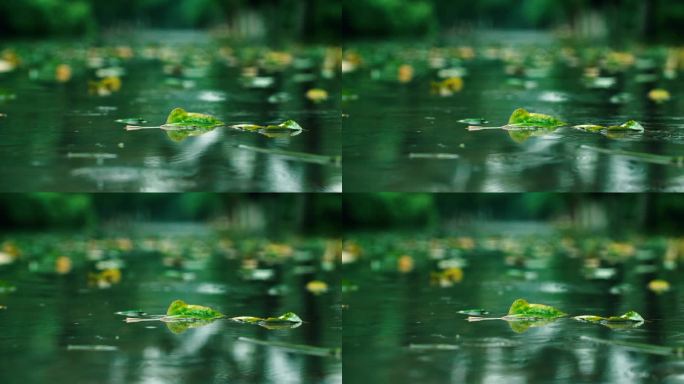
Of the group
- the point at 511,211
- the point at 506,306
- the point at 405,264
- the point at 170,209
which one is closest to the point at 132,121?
the point at 170,209

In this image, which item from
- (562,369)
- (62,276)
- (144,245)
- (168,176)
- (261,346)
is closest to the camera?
(562,369)

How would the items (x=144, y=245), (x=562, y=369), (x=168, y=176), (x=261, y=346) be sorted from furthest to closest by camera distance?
(x=144, y=245)
(x=168, y=176)
(x=261, y=346)
(x=562, y=369)

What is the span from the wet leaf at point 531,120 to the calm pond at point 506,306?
49cm

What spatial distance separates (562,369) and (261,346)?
2.63 feet

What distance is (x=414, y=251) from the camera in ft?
13.9

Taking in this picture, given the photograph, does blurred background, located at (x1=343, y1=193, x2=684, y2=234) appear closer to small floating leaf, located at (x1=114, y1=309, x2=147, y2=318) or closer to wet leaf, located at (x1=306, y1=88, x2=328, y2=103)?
wet leaf, located at (x1=306, y1=88, x2=328, y2=103)

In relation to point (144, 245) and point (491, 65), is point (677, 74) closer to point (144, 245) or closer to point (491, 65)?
point (491, 65)

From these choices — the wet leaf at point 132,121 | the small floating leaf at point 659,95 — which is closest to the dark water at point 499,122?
the small floating leaf at point 659,95

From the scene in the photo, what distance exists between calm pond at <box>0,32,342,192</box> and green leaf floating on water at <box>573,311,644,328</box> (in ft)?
2.66

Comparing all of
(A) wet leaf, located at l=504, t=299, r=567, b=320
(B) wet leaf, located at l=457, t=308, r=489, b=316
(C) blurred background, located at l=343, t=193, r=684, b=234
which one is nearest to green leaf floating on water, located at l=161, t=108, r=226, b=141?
(C) blurred background, located at l=343, t=193, r=684, b=234

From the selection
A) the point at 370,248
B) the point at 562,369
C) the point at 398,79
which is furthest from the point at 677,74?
the point at 562,369

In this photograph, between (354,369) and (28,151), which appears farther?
(28,151)

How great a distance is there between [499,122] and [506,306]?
24.0 inches

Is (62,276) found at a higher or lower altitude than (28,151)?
lower
